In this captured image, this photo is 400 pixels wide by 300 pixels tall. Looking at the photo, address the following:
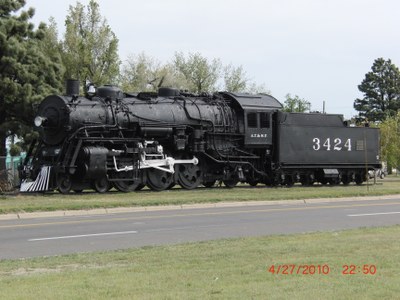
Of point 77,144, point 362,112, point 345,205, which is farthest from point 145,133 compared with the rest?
point 362,112

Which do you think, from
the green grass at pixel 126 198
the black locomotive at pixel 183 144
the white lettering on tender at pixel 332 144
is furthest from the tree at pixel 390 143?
the green grass at pixel 126 198

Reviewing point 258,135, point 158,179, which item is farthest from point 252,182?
point 158,179

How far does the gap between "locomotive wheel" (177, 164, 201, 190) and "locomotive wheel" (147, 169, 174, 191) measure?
605 millimetres

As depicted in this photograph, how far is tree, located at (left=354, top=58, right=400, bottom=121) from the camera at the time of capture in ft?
277

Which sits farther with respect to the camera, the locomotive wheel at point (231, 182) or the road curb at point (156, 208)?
the locomotive wheel at point (231, 182)

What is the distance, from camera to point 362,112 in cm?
8538

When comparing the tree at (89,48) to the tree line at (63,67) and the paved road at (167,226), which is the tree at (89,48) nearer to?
the tree line at (63,67)

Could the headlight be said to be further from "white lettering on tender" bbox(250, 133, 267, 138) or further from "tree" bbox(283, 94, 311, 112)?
"tree" bbox(283, 94, 311, 112)

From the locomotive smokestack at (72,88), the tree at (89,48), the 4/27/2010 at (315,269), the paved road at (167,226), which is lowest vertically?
the paved road at (167,226)

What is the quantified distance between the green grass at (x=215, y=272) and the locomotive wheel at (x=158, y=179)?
1467 cm

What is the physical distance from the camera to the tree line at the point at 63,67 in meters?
31.2

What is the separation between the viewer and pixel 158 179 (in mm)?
26266
